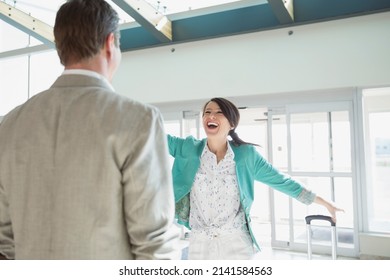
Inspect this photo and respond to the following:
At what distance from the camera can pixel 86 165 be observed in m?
0.59

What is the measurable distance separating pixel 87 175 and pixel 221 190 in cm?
110

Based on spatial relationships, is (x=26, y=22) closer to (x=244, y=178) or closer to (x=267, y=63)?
(x=267, y=63)

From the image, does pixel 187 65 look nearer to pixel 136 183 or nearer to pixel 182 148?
pixel 182 148

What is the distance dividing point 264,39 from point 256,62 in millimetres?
270

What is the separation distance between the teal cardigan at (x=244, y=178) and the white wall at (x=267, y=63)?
7.26 feet

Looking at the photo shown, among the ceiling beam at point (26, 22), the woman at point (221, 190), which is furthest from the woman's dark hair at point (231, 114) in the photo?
the ceiling beam at point (26, 22)

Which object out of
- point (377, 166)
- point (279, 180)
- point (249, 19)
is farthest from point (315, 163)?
point (279, 180)

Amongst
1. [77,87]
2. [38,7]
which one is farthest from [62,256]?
[38,7]

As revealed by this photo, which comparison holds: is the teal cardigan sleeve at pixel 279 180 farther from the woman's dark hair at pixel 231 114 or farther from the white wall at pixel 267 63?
the white wall at pixel 267 63

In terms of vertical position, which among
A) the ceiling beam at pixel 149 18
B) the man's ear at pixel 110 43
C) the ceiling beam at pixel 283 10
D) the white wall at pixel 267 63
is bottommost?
the man's ear at pixel 110 43

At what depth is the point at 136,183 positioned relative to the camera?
58cm

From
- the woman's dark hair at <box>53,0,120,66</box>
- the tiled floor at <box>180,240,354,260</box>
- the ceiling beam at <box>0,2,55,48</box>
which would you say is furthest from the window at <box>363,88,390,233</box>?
the ceiling beam at <box>0,2,55,48</box>

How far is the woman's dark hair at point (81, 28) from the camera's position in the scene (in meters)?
0.64

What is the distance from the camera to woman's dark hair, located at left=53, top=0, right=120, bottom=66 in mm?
636
